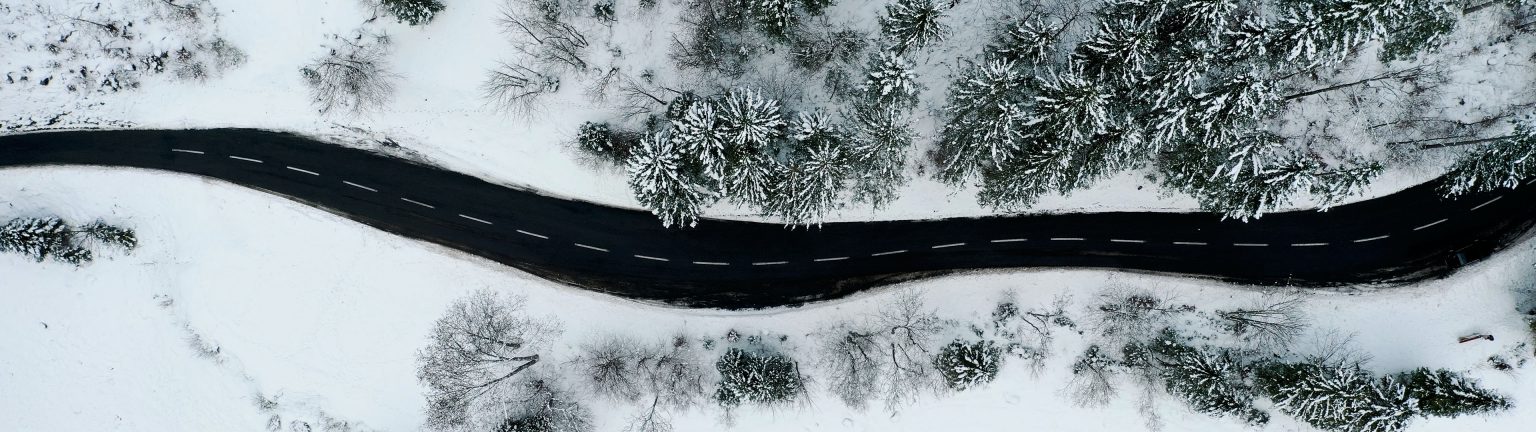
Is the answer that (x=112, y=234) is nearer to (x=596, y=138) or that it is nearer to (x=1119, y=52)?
(x=596, y=138)

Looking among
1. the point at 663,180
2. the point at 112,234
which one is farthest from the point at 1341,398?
the point at 112,234

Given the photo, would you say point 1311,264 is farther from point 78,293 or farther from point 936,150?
point 78,293

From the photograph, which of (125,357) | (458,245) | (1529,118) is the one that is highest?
(1529,118)

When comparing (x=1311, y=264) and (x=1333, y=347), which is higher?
(x=1311, y=264)

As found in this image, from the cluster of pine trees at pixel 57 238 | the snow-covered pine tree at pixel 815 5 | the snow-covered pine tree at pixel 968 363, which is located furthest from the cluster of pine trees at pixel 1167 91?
the cluster of pine trees at pixel 57 238

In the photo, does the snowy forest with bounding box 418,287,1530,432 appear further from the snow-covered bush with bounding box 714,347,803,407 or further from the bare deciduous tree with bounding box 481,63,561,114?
the bare deciduous tree with bounding box 481,63,561,114

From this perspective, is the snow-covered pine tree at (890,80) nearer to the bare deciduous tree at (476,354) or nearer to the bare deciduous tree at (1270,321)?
the bare deciduous tree at (476,354)

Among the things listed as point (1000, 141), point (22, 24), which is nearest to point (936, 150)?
point (1000, 141)
